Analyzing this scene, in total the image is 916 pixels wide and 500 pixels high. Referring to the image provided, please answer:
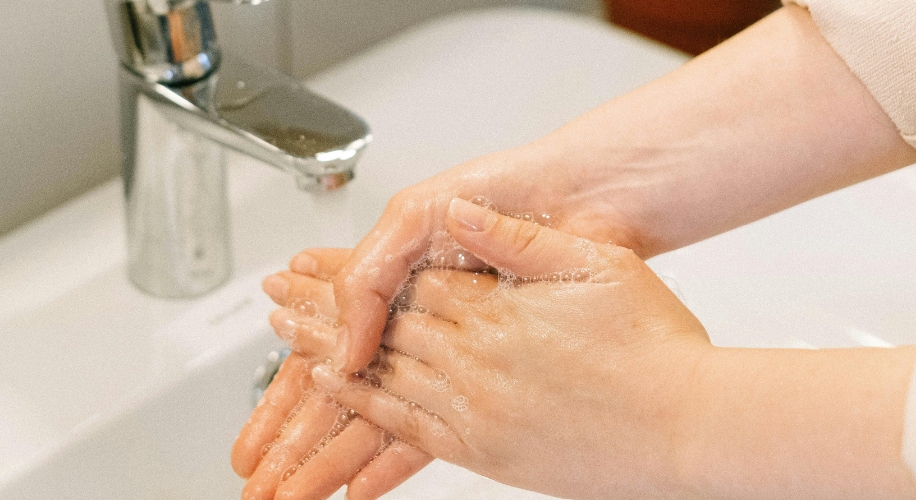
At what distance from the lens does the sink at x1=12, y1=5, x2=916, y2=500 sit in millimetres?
547

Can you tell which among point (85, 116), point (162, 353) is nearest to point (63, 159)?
point (85, 116)

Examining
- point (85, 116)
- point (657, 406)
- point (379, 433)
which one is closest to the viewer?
point (657, 406)

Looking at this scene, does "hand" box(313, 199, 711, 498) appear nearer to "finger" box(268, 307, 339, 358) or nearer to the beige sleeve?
"finger" box(268, 307, 339, 358)

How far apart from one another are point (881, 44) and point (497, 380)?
27 cm

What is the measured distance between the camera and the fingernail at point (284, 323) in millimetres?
561

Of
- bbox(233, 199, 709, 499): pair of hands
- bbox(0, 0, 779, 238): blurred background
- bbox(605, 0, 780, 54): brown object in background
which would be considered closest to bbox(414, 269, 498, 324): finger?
bbox(233, 199, 709, 499): pair of hands

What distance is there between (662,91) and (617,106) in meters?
0.03

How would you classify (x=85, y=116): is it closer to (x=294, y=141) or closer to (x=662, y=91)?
(x=294, y=141)

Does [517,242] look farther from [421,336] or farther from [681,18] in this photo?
[681,18]

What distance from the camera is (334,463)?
1.68 feet

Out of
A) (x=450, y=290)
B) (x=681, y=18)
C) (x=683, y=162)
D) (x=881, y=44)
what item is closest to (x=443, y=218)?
(x=450, y=290)

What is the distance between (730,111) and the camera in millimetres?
535

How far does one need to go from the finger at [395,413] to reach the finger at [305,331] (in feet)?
0.07

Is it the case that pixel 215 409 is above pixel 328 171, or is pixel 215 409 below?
below
